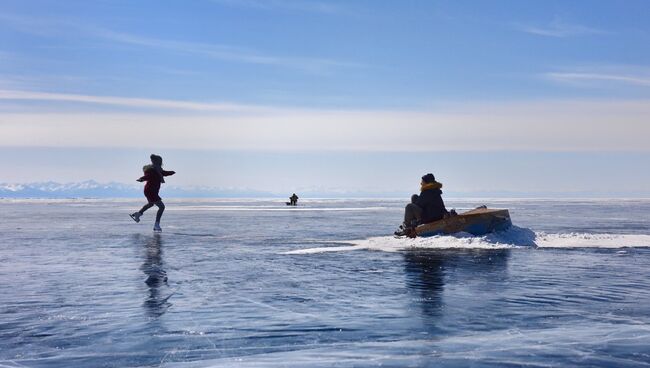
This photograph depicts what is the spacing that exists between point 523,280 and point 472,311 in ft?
9.85

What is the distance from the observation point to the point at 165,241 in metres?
17.9

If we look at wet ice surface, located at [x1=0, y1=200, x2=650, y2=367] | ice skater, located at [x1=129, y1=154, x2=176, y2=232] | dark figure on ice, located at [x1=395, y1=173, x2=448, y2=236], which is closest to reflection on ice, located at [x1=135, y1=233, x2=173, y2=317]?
wet ice surface, located at [x1=0, y1=200, x2=650, y2=367]

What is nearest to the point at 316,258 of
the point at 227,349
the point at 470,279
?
the point at 470,279

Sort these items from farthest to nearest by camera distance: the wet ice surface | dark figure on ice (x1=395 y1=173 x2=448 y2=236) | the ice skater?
the ice skater < dark figure on ice (x1=395 y1=173 x2=448 y2=236) < the wet ice surface

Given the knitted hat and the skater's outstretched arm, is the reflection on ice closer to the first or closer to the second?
the skater's outstretched arm

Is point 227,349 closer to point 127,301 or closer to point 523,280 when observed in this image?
point 127,301

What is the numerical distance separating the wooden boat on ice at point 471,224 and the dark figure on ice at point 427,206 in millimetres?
507

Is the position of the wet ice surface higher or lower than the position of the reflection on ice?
lower

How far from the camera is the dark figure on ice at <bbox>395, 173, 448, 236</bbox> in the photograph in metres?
18.1

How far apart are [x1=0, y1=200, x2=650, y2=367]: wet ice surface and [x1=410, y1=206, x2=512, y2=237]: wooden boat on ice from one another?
277cm

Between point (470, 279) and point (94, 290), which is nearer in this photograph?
point (94, 290)

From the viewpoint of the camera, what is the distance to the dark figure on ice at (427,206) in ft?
59.3

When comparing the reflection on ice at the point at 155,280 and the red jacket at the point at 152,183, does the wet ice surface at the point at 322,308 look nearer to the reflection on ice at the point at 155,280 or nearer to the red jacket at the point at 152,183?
the reflection on ice at the point at 155,280

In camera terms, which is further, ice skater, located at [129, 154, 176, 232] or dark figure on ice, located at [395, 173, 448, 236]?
ice skater, located at [129, 154, 176, 232]
